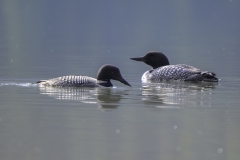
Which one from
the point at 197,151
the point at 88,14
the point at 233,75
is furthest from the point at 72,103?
the point at 88,14

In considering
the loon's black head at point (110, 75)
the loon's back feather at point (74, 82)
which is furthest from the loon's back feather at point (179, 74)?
the loon's back feather at point (74, 82)

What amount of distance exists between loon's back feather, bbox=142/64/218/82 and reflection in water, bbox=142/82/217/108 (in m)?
0.35

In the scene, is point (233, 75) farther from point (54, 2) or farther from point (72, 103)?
point (54, 2)

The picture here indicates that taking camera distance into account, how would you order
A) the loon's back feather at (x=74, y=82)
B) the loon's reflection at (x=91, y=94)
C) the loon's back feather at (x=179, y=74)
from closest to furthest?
the loon's reflection at (x=91, y=94), the loon's back feather at (x=74, y=82), the loon's back feather at (x=179, y=74)

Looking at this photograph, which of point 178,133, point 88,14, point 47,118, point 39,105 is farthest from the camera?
point 88,14

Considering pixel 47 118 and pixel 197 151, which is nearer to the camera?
pixel 197 151

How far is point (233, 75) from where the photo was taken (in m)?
17.2

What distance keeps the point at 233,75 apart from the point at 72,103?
7209 millimetres

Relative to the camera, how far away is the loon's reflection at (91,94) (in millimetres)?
11026

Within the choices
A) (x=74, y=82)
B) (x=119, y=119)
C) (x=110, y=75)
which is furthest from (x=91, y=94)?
(x=119, y=119)

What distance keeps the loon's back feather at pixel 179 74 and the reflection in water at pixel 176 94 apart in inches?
13.9

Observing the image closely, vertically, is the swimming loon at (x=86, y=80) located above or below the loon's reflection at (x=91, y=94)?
above

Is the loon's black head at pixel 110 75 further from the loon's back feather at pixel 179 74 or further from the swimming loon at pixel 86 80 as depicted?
the loon's back feather at pixel 179 74

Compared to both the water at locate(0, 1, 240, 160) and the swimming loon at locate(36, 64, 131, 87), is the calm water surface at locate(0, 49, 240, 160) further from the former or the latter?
the swimming loon at locate(36, 64, 131, 87)
